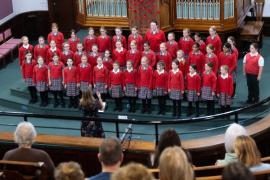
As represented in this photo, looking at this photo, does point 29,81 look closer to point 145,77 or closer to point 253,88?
point 145,77

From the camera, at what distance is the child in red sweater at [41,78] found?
11.8 meters

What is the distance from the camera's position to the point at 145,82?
1123 centimetres

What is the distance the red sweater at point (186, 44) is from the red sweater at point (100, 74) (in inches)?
68.0

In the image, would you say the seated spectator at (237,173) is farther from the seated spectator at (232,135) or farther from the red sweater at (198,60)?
the red sweater at (198,60)

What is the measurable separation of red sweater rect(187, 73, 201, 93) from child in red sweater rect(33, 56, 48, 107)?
9.79ft

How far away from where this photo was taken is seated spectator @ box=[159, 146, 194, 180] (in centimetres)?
409

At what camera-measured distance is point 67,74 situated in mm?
11633

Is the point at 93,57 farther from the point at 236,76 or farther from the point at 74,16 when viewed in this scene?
the point at 74,16

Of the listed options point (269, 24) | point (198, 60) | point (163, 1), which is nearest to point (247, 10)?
point (269, 24)

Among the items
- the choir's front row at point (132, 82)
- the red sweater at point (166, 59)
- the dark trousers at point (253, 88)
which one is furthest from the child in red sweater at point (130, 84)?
the dark trousers at point (253, 88)

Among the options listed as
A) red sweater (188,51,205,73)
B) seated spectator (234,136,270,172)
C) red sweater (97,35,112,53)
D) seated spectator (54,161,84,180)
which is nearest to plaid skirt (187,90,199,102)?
red sweater (188,51,205,73)

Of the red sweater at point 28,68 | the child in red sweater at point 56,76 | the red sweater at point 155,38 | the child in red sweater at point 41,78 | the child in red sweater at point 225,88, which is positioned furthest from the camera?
the red sweater at point 155,38

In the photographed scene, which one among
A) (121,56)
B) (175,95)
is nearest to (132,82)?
(121,56)

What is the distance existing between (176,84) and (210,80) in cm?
63
